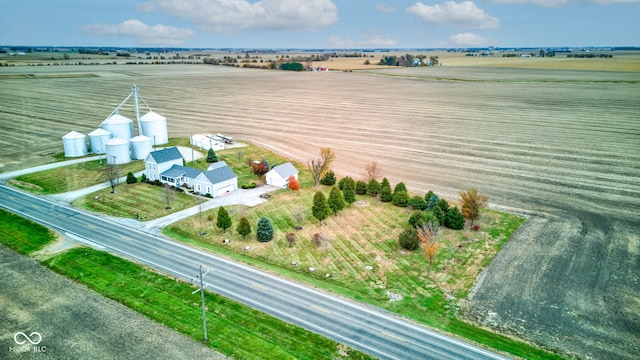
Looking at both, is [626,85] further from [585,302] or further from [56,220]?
[56,220]

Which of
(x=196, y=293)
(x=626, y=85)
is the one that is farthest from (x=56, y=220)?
(x=626, y=85)

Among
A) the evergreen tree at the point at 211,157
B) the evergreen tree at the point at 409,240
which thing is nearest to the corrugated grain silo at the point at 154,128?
the evergreen tree at the point at 211,157

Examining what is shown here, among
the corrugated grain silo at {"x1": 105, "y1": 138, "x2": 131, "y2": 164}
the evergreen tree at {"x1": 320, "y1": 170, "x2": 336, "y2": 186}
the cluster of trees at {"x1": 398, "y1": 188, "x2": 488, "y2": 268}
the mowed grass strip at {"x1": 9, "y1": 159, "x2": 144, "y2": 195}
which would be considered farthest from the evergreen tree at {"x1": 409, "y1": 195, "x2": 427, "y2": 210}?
the corrugated grain silo at {"x1": 105, "y1": 138, "x2": 131, "y2": 164}

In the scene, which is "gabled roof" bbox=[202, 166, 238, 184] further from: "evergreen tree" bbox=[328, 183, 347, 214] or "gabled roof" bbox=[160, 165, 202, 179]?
"evergreen tree" bbox=[328, 183, 347, 214]

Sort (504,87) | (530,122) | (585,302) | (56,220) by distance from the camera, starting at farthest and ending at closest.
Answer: (504,87) → (530,122) → (56,220) → (585,302)

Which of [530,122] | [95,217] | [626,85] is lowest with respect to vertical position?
[95,217]

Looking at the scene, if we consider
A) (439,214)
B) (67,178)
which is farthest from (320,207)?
(67,178)

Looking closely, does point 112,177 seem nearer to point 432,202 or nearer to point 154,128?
point 154,128
